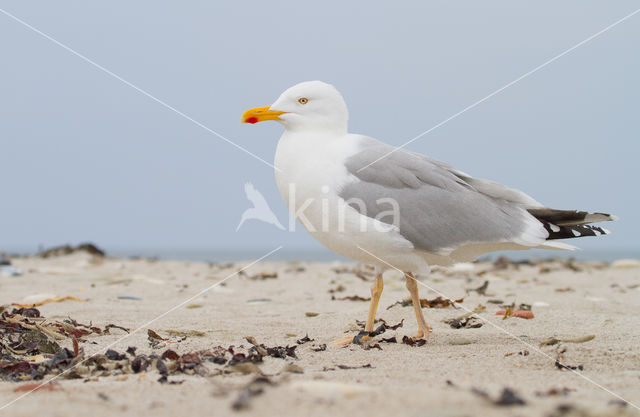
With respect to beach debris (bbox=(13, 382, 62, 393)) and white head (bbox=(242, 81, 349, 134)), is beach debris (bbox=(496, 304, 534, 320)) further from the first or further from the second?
beach debris (bbox=(13, 382, 62, 393))

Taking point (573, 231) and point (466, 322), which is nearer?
point (573, 231)

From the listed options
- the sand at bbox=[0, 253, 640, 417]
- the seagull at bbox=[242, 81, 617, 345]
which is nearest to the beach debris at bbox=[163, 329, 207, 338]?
the sand at bbox=[0, 253, 640, 417]

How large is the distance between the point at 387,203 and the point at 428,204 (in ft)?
1.16

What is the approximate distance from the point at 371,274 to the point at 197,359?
23.9 ft

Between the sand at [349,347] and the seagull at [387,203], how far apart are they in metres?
0.70

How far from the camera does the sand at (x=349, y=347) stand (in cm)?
226

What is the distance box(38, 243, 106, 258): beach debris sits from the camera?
14.2 metres

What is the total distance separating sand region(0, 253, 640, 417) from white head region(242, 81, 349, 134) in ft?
5.64

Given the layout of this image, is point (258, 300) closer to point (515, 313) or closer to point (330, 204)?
point (515, 313)

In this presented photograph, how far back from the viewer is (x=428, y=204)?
454cm

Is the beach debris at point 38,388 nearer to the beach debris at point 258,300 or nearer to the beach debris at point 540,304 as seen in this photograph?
the beach debris at point 258,300

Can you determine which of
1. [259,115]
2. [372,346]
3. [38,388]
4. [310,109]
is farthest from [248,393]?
[259,115]

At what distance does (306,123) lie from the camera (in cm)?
481

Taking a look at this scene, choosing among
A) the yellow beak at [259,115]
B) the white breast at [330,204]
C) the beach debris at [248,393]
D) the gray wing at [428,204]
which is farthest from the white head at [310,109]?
the beach debris at [248,393]
